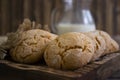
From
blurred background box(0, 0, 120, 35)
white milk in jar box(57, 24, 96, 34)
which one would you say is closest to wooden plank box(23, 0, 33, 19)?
blurred background box(0, 0, 120, 35)

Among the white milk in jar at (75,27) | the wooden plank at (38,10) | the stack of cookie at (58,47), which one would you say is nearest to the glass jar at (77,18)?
the white milk in jar at (75,27)

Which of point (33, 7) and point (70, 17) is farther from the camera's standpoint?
point (33, 7)

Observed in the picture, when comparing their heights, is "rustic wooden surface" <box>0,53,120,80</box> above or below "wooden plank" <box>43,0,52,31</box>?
below

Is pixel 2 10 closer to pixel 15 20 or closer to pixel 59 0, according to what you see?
pixel 15 20

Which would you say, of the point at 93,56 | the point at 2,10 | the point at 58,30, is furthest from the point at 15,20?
the point at 93,56

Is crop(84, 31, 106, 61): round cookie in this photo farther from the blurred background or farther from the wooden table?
the blurred background

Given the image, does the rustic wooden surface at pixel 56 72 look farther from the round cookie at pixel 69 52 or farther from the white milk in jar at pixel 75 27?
the white milk in jar at pixel 75 27

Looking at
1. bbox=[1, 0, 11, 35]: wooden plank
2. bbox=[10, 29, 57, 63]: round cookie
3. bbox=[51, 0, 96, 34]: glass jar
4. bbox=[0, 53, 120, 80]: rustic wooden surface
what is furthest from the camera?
bbox=[1, 0, 11, 35]: wooden plank

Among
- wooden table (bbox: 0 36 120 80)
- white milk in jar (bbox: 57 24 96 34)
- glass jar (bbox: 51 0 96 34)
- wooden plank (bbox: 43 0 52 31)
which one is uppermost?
wooden plank (bbox: 43 0 52 31)
